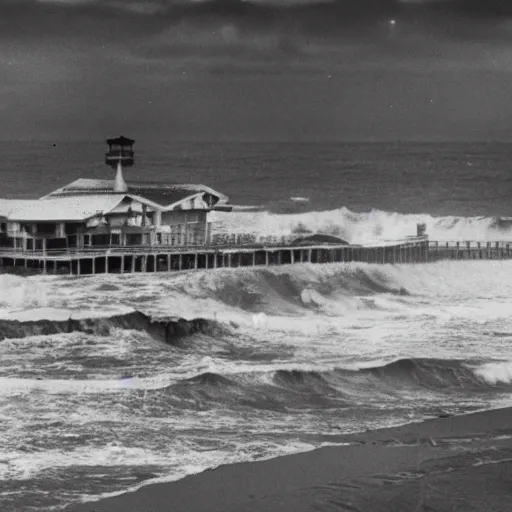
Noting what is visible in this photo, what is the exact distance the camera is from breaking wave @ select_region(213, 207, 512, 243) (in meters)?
79.6

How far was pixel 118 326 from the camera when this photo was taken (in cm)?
3475

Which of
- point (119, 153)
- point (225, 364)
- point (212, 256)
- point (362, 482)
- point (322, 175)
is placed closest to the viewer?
point (362, 482)

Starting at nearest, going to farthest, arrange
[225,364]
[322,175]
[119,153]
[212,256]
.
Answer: [225,364]
[212,256]
[119,153]
[322,175]

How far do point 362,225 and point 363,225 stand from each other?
0.25ft

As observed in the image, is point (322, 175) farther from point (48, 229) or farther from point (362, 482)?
point (362, 482)

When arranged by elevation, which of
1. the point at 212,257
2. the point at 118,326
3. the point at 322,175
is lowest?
the point at 118,326

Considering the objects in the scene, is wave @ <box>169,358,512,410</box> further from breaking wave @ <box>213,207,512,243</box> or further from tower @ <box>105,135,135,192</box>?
breaking wave @ <box>213,207,512,243</box>

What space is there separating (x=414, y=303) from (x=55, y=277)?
14.7m

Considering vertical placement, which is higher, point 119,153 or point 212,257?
point 119,153

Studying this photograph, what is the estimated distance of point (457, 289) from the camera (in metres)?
50.9

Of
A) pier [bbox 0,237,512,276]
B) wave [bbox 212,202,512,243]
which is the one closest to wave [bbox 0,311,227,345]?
pier [bbox 0,237,512,276]

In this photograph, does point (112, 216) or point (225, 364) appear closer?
point (225, 364)

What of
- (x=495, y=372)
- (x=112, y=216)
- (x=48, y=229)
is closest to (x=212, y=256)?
(x=112, y=216)

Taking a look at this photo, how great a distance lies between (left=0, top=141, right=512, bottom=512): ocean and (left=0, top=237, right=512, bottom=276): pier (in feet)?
3.73
